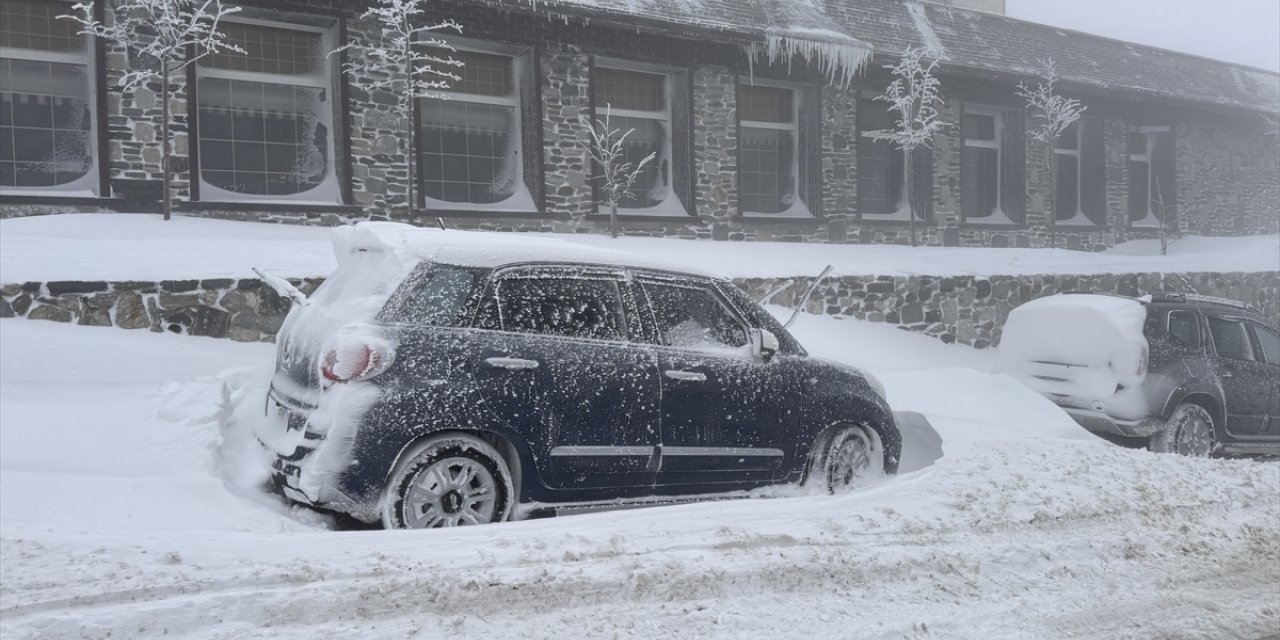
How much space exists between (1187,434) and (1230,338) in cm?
136

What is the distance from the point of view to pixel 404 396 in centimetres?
520

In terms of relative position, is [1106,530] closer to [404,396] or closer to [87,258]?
[404,396]

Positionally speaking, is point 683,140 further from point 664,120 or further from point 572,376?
point 572,376

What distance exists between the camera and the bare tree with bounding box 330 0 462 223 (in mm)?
14016

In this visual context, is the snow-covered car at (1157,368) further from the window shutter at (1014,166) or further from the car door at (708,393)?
the window shutter at (1014,166)

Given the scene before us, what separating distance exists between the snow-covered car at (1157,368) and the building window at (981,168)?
450 inches

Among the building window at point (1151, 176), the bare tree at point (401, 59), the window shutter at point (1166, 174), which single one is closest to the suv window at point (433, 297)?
the bare tree at point (401, 59)

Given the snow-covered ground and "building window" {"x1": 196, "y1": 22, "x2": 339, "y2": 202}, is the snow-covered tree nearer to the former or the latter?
"building window" {"x1": 196, "y1": 22, "x2": 339, "y2": 202}

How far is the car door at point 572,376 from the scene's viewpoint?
555cm

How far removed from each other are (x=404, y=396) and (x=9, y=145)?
9.62m

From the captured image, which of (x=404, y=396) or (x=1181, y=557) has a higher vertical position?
(x=404, y=396)

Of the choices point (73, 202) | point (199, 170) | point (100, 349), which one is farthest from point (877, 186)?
point (100, 349)

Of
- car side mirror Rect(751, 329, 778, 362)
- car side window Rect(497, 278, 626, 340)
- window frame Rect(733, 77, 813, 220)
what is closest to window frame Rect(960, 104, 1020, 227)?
window frame Rect(733, 77, 813, 220)

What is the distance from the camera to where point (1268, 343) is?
34.4 ft
